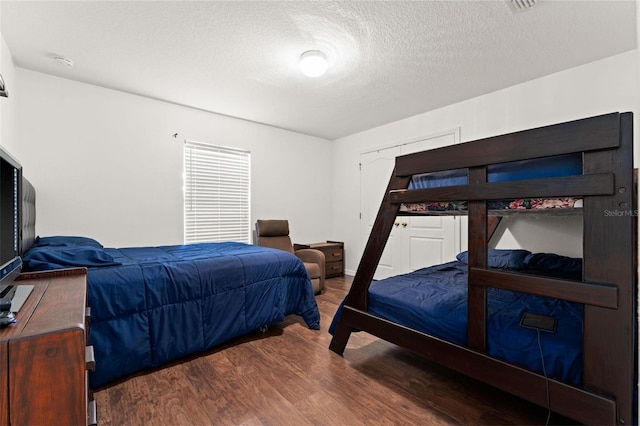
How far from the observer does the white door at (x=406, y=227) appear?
3.69 m

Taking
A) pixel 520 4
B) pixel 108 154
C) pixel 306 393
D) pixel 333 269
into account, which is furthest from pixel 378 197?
pixel 108 154

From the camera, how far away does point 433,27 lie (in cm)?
214

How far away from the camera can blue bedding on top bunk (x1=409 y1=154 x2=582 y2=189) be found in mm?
1304

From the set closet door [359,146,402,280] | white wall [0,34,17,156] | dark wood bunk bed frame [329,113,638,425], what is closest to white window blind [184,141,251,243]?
white wall [0,34,17,156]

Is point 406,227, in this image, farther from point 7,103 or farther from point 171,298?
point 7,103

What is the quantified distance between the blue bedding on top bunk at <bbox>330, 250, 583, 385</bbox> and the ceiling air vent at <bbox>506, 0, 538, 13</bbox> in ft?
6.26

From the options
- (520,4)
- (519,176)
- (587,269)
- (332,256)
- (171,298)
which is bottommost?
(332,256)

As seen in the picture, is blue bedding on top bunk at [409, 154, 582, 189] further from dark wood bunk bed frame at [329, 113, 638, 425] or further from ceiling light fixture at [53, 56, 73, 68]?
ceiling light fixture at [53, 56, 73, 68]

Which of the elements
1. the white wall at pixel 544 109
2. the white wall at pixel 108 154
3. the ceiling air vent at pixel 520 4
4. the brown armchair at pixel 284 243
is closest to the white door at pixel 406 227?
the white wall at pixel 544 109

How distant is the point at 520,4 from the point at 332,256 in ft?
12.2

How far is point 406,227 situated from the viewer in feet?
13.7

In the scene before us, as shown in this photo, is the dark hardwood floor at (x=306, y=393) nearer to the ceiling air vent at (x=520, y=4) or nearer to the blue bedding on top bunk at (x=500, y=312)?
the blue bedding on top bunk at (x=500, y=312)

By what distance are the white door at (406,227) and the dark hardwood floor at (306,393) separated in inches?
75.7

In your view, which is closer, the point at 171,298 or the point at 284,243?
the point at 171,298
